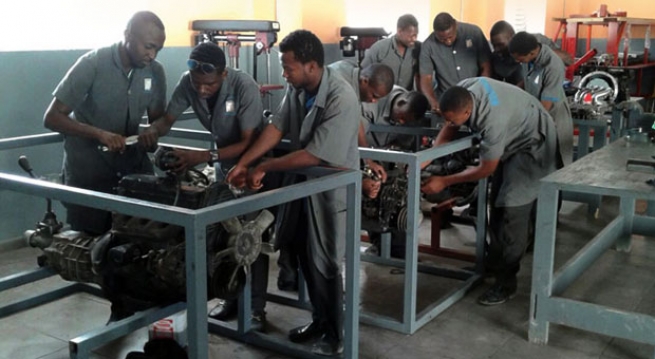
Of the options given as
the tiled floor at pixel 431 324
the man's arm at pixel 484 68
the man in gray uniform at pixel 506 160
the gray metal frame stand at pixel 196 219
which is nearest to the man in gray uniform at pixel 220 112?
the tiled floor at pixel 431 324

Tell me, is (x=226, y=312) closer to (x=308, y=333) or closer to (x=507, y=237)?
(x=308, y=333)

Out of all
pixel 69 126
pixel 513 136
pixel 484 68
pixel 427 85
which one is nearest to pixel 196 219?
pixel 69 126

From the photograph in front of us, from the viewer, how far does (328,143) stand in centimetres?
273

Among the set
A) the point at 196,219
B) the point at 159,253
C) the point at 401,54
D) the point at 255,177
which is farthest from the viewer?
the point at 401,54

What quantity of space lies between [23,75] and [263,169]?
8.60 ft

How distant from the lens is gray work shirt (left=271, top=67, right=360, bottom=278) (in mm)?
2740

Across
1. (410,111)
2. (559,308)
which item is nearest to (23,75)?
(410,111)

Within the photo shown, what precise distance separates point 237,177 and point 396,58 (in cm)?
257

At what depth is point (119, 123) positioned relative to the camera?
3.25 meters

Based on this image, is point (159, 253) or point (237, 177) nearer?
point (159, 253)

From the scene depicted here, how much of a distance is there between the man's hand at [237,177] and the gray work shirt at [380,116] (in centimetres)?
138

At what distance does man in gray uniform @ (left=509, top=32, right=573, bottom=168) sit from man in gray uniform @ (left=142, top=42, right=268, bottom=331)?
2.04 meters

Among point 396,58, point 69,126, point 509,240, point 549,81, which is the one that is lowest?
point 509,240

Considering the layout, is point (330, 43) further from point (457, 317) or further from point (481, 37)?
point (457, 317)
